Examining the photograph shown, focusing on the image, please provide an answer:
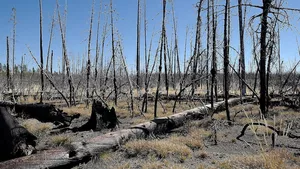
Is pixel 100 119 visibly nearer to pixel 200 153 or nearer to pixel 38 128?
pixel 38 128

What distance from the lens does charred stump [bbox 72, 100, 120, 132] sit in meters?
8.12

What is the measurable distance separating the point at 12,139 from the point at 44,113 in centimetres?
437

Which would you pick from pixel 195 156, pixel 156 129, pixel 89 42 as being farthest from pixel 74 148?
pixel 89 42

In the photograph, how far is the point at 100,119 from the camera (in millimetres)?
8297

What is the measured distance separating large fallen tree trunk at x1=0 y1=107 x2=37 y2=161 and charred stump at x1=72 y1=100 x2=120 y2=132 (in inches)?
111

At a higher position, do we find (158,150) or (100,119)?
(100,119)

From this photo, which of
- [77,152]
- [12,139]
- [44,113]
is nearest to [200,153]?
[77,152]

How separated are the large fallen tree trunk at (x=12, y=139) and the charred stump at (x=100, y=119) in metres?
2.81

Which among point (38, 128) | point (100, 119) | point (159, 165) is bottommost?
point (159, 165)

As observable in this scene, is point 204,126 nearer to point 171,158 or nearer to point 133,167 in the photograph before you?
point 171,158

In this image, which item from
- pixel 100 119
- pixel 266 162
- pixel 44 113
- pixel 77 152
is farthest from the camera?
pixel 44 113

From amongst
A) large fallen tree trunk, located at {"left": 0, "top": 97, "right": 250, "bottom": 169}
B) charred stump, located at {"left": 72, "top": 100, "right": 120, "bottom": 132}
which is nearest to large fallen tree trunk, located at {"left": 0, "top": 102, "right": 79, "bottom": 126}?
charred stump, located at {"left": 72, "top": 100, "right": 120, "bottom": 132}

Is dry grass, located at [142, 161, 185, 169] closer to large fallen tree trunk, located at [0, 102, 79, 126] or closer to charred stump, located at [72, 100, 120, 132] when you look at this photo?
charred stump, located at [72, 100, 120, 132]

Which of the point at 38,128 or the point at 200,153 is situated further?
the point at 38,128
